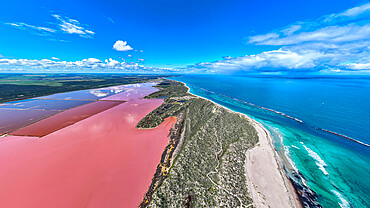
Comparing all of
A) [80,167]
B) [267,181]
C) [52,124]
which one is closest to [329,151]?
[267,181]

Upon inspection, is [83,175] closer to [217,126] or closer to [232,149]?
[232,149]

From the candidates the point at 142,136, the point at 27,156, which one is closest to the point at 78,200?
the point at 142,136

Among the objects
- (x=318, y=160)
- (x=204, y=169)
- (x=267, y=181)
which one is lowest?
(x=318, y=160)

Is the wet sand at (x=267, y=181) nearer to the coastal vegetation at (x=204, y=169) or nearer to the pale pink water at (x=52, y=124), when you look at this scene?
the coastal vegetation at (x=204, y=169)

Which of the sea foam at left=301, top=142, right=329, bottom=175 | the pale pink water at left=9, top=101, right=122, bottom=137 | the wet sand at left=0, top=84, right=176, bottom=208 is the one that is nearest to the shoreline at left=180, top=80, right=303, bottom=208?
the sea foam at left=301, top=142, right=329, bottom=175

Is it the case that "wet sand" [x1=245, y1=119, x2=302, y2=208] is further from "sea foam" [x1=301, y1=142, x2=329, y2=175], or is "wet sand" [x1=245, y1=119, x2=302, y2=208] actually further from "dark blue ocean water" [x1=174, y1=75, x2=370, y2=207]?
"sea foam" [x1=301, y1=142, x2=329, y2=175]

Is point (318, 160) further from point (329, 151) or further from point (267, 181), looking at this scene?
point (267, 181)
